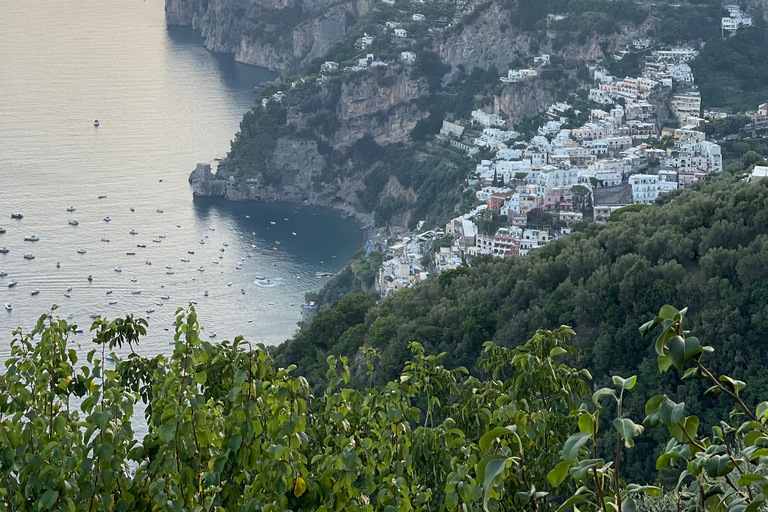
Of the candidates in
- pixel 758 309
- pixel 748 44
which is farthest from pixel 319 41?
pixel 758 309

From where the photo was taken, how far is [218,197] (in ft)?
162

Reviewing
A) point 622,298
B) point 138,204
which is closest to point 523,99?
point 138,204

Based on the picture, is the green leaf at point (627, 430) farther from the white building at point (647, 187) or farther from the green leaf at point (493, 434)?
the white building at point (647, 187)

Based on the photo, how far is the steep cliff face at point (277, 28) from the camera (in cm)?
6919

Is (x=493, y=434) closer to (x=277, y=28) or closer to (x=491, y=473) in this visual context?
(x=491, y=473)

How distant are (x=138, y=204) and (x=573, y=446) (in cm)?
4623

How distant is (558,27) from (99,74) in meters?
31.4

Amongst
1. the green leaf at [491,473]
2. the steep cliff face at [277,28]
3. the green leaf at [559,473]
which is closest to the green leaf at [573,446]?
the green leaf at [559,473]

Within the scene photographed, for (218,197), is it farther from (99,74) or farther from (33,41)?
(33,41)

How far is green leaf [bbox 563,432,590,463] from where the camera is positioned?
2.91m

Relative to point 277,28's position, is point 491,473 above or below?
below

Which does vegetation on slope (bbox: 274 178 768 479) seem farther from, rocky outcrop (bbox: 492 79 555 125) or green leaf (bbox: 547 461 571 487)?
rocky outcrop (bbox: 492 79 555 125)

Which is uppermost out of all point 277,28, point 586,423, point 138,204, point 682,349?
point 277,28

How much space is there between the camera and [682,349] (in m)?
2.81
